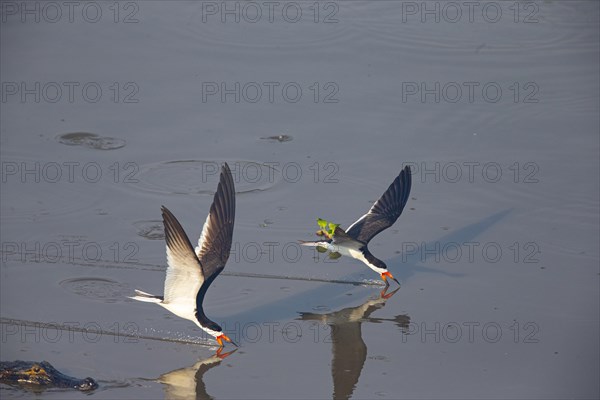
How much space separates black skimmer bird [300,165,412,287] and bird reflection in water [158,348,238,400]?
2163 millimetres

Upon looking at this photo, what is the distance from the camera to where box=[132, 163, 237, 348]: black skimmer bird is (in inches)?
376

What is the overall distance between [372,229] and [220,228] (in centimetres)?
210

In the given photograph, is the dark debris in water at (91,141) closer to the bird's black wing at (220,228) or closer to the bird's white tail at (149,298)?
the bird's black wing at (220,228)

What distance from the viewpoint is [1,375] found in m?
9.29

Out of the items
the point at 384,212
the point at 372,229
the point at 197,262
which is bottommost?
the point at 197,262

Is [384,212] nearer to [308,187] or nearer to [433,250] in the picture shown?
[433,250]

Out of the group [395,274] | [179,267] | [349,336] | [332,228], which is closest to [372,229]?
[395,274]

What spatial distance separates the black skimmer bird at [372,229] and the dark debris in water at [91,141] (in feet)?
11.2

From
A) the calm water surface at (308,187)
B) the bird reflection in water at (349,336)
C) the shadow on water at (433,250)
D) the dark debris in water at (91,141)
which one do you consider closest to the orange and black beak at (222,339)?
the calm water surface at (308,187)

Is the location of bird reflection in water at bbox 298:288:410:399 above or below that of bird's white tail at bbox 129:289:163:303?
below

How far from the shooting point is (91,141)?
1405 centimetres

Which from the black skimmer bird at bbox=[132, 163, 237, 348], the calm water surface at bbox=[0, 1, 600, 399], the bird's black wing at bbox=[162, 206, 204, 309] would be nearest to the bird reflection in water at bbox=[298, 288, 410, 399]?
the calm water surface at bbox=[0, 1, 600, 399]

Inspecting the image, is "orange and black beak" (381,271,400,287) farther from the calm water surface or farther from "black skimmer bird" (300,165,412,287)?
the calm water surface

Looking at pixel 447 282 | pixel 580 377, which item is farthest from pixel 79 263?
pixel 580 377
